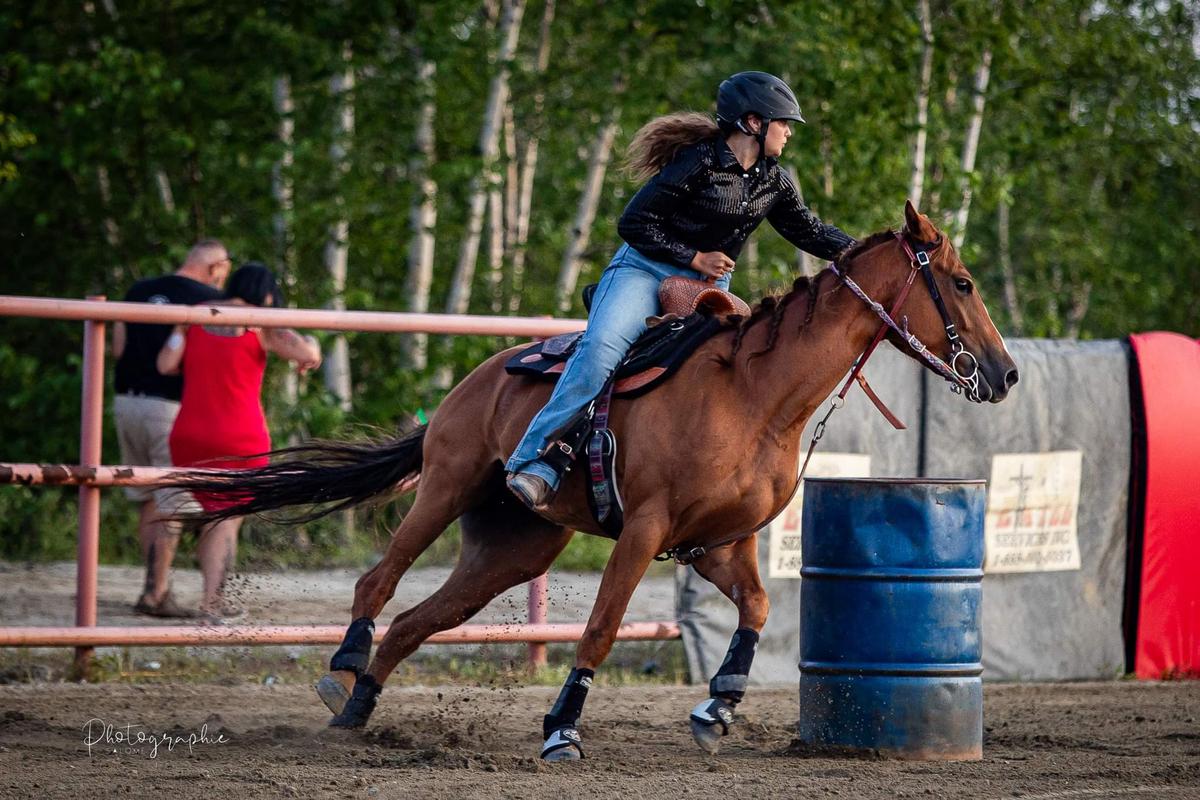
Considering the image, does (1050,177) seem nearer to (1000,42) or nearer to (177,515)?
(1000,42)

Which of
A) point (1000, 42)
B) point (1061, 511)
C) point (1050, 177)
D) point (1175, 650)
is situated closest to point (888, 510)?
point (1061, 511)

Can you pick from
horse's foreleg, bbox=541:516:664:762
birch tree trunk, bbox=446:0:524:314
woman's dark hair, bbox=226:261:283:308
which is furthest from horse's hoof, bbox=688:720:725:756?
birch tree trunk, bbox=446:0:524:314

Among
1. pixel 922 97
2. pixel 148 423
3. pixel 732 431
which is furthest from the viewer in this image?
pixel 922 97

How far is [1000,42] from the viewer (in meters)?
13.9

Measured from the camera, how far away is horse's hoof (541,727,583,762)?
5.54 m

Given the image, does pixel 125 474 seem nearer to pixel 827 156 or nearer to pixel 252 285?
pixel 252 285

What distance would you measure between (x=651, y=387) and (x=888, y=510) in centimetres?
105

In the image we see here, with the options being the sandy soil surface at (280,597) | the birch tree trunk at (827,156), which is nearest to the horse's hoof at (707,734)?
the sandy soil surface at (280,597)

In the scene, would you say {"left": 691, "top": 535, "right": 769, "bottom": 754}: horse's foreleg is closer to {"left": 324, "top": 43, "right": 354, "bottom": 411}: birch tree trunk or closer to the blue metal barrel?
the blue metal barrel

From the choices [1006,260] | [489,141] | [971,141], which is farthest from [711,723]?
[1006,260]

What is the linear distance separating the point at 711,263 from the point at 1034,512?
3.61 meters

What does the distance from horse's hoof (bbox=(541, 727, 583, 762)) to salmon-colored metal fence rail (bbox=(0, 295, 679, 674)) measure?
1882 mm

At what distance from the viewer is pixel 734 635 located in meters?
5.90

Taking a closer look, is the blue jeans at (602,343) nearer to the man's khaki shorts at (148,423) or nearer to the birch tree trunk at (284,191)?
the man's khaki shorts at (148,423)
